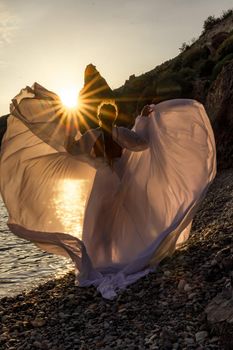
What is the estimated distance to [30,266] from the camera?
36.0 ft

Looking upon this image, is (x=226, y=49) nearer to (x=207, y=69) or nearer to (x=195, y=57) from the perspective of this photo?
(x=207, y=69)

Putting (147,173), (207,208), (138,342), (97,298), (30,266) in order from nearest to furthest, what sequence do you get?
(138,342), (97,298), (147,173), (30,266), (207,208)

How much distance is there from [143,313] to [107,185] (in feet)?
7.48

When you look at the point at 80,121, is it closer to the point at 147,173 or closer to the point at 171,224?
the point at 147,173

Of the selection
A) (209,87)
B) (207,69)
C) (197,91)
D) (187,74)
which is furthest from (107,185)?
(187,74)

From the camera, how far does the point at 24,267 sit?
430 inches

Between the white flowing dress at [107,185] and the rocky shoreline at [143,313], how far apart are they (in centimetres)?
36

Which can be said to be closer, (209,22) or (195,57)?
(195,57)

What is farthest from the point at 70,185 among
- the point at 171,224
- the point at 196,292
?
the point at 196,292

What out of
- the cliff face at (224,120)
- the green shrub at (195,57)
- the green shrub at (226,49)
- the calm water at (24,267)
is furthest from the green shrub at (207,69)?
the calm water at (24,267)

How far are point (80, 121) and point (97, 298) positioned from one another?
244 centimetres

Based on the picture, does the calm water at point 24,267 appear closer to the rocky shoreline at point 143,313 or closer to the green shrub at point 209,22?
the rocky shoreline at point 143,313

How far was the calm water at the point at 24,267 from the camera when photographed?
9492 millimetres

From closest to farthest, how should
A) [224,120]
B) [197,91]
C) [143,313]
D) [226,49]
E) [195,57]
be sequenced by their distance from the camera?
[143,313] → [224,120] → [197,91] → [226,49] → [195,57]
